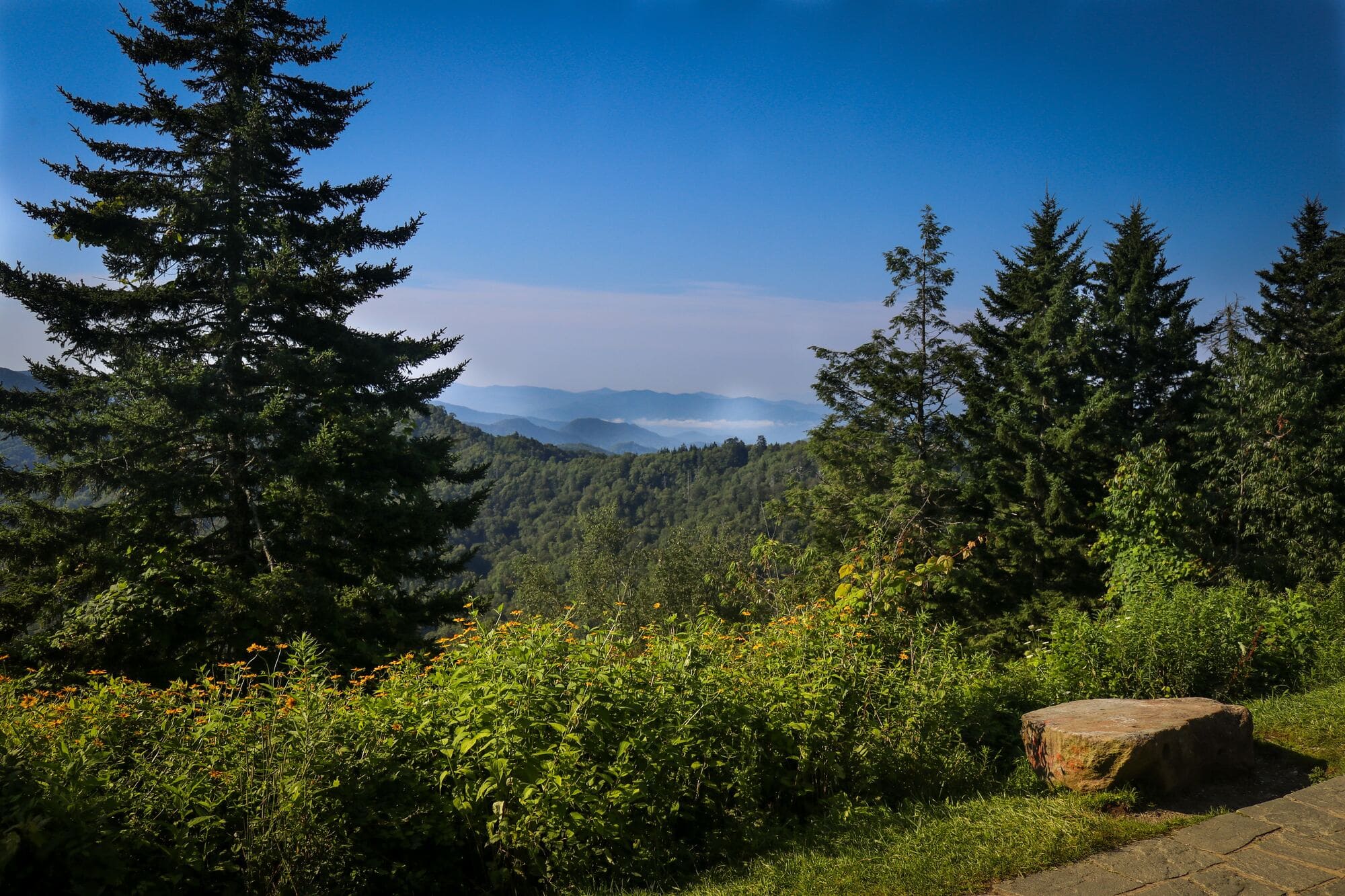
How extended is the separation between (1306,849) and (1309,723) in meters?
2.37

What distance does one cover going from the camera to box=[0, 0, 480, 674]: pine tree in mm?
10664

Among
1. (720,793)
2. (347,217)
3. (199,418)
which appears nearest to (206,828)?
(720,793)

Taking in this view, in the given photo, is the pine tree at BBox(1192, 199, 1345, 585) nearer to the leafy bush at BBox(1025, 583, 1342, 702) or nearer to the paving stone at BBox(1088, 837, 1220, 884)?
the leafy bush at BBox(1025, 583, 1342, 702)

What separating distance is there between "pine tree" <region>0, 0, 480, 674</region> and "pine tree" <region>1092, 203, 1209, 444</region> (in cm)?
1957

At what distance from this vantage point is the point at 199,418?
440 inches

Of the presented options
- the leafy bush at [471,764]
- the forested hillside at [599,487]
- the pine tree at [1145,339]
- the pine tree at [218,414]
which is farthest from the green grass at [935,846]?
the forested hillside at [599,487]

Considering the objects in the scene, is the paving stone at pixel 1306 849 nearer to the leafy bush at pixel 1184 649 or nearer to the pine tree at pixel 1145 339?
the leafy bush at pixel 1184 649

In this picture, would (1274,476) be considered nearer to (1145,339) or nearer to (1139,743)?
(1145,339)

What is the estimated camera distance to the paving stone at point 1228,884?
2910 millimetres

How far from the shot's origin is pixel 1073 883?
3029 millimetres

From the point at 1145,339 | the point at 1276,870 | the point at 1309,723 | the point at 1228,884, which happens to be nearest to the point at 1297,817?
the point at 1276,870

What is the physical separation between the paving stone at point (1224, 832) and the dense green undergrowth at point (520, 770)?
11.6 inches

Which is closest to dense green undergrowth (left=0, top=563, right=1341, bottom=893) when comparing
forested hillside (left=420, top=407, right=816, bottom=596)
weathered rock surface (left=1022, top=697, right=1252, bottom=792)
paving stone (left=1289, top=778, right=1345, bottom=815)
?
weathered rock surface (left=1022, top=697, right=1252, bottom=792)

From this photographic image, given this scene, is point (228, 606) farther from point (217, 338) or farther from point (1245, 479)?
point (1245, 479)
